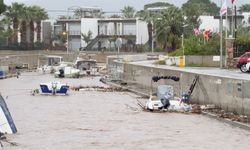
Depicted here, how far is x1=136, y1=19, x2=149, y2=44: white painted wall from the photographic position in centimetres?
15450

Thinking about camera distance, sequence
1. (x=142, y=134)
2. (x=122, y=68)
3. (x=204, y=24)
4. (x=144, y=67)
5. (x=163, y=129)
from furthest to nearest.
A: (x=204, y=24) → (x=122, y=68) → (x=144, y=67) → (x=163, y=129) → (x=142, y=134)

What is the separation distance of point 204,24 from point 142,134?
4309 inches

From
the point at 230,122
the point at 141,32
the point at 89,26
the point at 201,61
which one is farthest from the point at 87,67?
the point at 230,122

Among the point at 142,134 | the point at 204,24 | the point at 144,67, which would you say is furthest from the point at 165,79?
the point at 204,24

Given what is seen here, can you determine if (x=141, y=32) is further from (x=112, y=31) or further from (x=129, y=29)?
(x=112, y=31)

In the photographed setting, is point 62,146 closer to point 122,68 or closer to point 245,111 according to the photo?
point 245,111

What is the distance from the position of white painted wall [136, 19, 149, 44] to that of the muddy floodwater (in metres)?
109

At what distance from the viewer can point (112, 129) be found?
1252 inches

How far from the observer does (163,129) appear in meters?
31.9

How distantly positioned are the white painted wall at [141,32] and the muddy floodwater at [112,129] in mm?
108746

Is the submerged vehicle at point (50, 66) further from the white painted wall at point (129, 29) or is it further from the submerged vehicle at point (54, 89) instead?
the submerged vehicle at point (54, 89)

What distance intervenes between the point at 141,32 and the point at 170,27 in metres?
54.5

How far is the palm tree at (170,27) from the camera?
100 metres

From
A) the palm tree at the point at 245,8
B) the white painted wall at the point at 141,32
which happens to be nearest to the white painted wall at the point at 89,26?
the white painted wall at the point at 141,32
